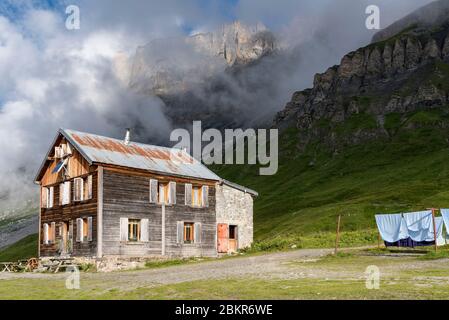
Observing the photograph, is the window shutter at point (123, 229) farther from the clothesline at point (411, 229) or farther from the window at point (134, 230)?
the clothesline at point (411, 229)

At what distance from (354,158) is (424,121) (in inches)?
1071

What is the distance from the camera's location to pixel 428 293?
1872 cm

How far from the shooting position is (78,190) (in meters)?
48.5

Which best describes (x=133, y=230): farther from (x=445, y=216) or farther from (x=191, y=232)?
(x=445, y=216)

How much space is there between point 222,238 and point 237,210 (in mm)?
3654

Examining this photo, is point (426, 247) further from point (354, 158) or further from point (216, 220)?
point (354, 158)

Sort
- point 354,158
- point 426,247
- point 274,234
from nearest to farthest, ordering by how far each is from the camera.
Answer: point 426,247 < point 274,234 < point 354,158

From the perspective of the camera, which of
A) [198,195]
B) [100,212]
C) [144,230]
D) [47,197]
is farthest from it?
[47,197]

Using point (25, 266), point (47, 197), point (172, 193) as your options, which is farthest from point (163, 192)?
point (25, 266)

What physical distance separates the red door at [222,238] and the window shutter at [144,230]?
8478 mm

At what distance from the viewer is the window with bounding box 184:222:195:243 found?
170ft

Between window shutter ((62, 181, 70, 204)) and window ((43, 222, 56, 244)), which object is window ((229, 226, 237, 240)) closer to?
window shutter ((62, 181, 70, 204))

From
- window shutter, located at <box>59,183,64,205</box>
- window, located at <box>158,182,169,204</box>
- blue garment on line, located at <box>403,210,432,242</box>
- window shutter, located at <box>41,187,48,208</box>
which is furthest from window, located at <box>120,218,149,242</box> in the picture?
blue garment on line, located at <box>403,210,432,242</box>
